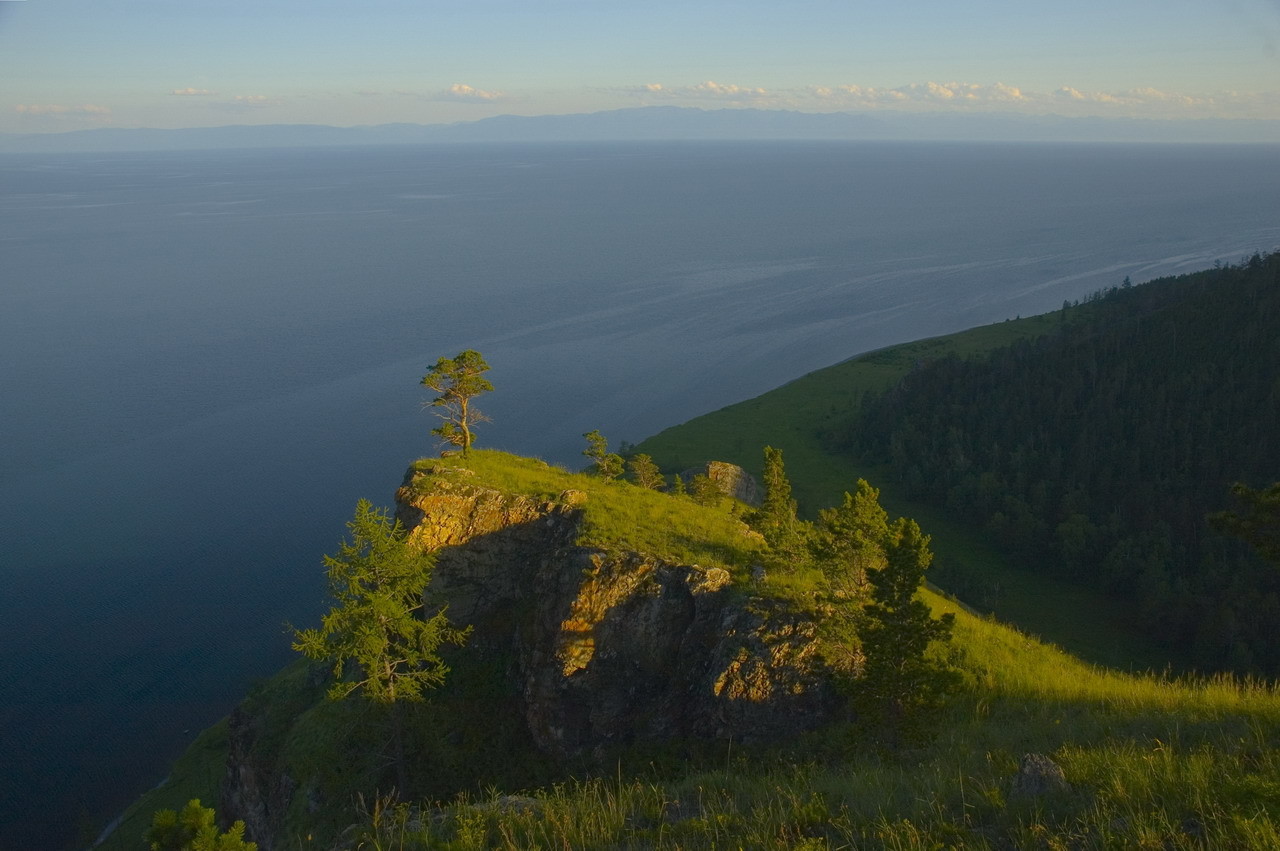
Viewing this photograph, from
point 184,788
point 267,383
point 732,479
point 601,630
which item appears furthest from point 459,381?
point 267,383

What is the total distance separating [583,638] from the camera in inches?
987

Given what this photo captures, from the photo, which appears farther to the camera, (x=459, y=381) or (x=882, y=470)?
(x=882, y=470)

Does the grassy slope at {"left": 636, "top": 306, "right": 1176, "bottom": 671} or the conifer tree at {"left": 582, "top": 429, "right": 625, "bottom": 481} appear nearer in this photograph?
the conifer tree at {"left": 582, "top": 429, "right": 625, "bottom": 481}

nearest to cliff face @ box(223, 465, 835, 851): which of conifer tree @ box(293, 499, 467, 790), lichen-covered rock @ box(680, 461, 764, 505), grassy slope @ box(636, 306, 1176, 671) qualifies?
conifer tree @ box(293, 499, 467, 790)

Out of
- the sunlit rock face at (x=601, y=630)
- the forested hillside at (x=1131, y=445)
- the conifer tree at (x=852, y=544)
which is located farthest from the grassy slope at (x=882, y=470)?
the sunlit rock face at (x=601, y=630)

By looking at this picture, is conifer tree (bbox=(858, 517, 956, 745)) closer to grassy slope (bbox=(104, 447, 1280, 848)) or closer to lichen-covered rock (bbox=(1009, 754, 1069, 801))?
grassy slope (bbox=(104, 447, 1280, 848))

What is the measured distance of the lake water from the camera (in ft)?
165

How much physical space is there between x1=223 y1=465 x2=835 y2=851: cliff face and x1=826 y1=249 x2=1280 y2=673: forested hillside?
41.7 meters

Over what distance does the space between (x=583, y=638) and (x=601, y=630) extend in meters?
0.63

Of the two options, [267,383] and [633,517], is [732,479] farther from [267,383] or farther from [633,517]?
[267,383]

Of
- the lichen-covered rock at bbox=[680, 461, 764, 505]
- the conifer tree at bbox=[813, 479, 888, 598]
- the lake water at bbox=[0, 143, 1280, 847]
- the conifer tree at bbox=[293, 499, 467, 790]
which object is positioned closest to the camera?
the conifer tree at bbox=[293, 499, 467, 790]

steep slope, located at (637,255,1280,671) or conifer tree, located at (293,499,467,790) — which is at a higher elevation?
conifer tree, located at (293,499,467,790)

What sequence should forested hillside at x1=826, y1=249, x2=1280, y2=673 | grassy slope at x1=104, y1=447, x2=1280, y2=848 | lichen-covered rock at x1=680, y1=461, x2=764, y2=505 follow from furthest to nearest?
1. lichen-covered rock at x1=680, y1=461, x2=764, y2=505
2. forested hillside at x1=826, y1=249, x2=1280, y2=673
3. grassy slope at x1=104, y1=447, x2=1280, y2=848

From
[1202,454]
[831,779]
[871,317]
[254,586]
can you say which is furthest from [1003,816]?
[871,317]
